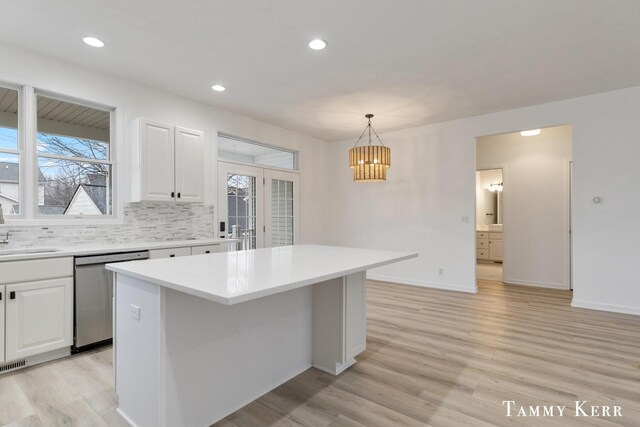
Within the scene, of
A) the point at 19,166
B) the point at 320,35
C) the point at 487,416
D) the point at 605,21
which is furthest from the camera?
the point at 19,166

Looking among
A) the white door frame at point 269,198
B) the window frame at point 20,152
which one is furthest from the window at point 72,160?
the white door frame at point 269,198

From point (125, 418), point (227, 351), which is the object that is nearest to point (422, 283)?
point (227, 351)

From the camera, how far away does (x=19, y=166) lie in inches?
118

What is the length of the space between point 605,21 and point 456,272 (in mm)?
3500

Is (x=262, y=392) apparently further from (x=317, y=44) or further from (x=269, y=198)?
(x=269, y=198)

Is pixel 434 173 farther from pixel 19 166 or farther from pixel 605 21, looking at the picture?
pixel 19 166

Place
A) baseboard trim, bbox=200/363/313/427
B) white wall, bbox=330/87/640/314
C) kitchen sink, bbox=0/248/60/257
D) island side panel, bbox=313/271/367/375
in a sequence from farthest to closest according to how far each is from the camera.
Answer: white wall, bbox=330/87/640/314 < kitchen sink, bbox=0/248/60/257 < island side panel, bbox=313/271/367/375 < baseboard trim, bbox=200/363/313/427

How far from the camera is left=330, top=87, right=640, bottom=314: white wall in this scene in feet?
12.9

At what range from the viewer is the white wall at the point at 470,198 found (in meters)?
3.93

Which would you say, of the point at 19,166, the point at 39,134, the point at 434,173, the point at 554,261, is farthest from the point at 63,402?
the point at 554,261

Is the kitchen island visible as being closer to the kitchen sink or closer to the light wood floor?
the light wood floor

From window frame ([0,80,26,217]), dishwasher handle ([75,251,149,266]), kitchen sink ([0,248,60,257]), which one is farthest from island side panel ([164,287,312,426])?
window frame ([0,80,26,217])

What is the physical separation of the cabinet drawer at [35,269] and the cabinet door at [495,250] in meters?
8.24

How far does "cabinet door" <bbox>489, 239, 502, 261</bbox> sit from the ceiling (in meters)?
4.52
